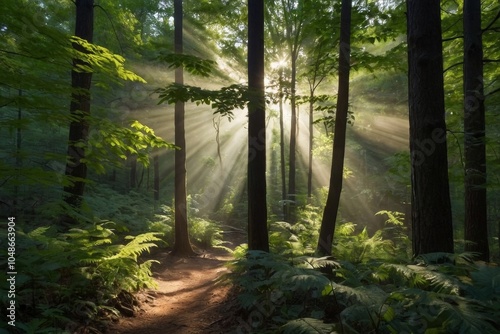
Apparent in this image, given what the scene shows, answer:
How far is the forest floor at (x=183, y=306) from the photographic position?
5.16 m

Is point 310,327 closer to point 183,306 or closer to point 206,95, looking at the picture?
point 206,95

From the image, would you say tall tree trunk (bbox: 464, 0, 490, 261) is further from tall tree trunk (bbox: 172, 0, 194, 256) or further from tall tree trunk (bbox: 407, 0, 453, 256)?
tall tree trunk (bbox: 172, 0, 194, 256)

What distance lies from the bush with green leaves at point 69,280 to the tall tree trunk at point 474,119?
279 inches

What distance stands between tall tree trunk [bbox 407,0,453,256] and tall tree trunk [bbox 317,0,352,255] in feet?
9.27

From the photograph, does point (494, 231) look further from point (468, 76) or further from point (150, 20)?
point (150, 20)

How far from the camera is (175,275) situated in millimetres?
8945

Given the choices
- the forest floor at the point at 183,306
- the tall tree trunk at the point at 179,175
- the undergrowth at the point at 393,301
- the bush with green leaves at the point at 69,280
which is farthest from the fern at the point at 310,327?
the tall tree trunk at the point at 179,175

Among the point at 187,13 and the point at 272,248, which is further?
the point at 187,13

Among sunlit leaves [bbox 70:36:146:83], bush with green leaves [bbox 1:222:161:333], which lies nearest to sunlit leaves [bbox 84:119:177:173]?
sunlit leaves [bbox 70:36:146:83]

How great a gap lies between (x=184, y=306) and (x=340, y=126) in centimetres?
509

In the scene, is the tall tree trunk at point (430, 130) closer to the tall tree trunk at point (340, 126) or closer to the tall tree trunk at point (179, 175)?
the tall tree trunk at point (340, 126)

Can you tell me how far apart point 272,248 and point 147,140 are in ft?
13.7

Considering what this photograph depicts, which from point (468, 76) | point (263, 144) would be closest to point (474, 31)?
point (468, 76)

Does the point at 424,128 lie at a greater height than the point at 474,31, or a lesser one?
lesser
